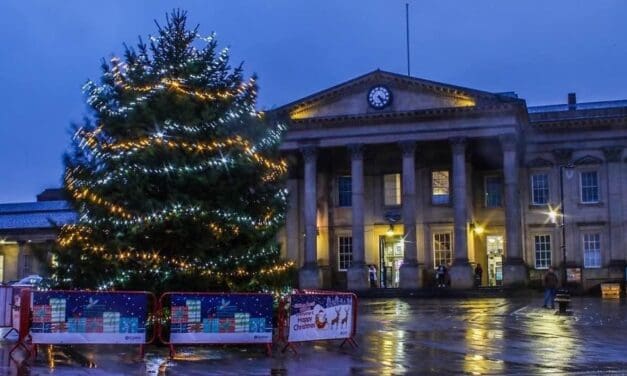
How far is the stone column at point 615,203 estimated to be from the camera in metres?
52.2

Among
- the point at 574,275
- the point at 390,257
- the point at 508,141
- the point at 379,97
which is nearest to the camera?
the point at 508,141

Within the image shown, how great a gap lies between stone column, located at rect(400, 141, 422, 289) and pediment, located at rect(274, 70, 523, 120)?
266 centimetres

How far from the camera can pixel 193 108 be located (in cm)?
1723

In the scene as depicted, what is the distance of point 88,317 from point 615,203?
145 feet

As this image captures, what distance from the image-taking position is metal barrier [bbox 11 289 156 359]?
14.9 metres

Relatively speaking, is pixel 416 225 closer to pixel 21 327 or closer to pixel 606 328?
pixel 606 328

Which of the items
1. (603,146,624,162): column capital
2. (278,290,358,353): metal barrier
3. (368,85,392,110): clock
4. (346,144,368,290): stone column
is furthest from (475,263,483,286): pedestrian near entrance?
(278,290,358,353): metal barrier

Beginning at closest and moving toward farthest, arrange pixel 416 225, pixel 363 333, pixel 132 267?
pixel 132 267
pixel 363 333
pixel 416 225

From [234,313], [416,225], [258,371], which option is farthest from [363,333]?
[416,225]

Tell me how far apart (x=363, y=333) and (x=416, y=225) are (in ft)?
103

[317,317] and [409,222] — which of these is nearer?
[317,317]

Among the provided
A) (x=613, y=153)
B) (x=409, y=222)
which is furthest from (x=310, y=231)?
(x=613, y=153)

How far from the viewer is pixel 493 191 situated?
179 feet

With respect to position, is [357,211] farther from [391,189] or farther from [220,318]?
[220,318]
